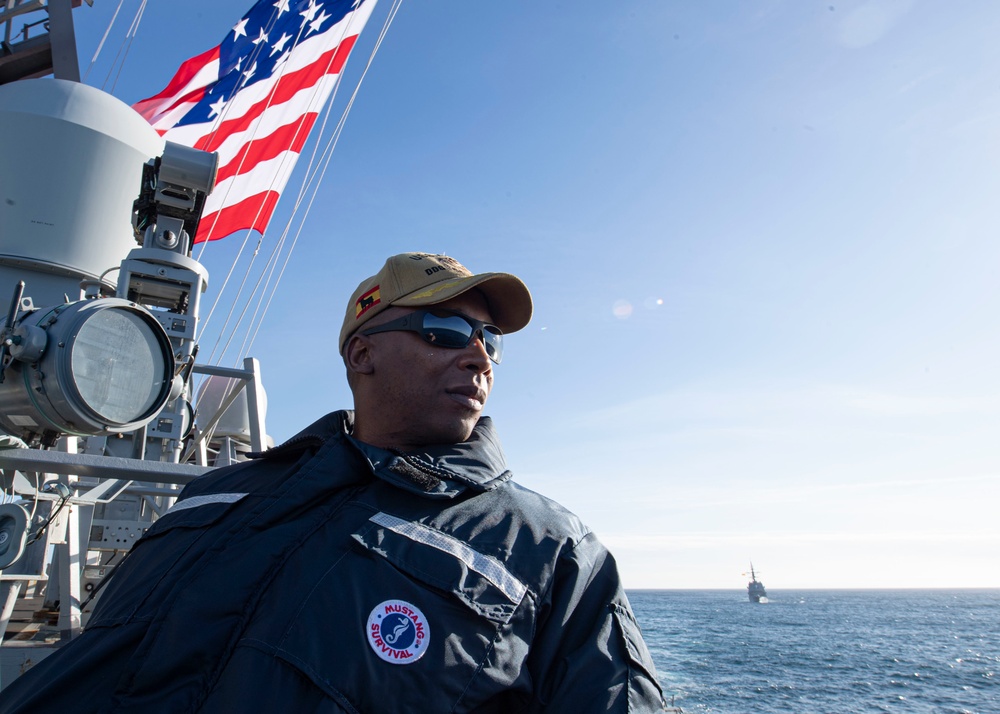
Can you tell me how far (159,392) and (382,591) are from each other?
6.99ft

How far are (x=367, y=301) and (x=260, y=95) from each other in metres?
12.1

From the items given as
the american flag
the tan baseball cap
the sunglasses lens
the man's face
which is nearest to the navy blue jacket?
the man's face

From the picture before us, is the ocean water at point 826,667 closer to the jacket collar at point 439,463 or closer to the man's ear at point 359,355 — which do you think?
the man's ear at point 359,355

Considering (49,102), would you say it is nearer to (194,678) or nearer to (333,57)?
(194,678)

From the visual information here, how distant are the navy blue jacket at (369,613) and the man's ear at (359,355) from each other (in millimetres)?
462

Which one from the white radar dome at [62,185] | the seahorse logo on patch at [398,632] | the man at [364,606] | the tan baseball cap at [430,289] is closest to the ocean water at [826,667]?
the white radar dome at [62,185]

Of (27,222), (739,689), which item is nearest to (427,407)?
(27,222)

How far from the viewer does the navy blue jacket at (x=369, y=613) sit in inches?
48.5

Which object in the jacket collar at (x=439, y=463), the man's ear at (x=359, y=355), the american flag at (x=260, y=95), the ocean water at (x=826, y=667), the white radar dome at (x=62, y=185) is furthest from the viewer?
the ocean water at (x=826, y=667)

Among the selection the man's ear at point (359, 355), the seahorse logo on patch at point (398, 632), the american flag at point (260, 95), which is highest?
the american flag at point (260, 95)

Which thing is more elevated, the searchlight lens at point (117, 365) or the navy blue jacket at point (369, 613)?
the searchlight lens at point (117, 365)

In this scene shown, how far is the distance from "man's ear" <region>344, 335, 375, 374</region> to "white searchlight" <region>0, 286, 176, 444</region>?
1.25 metres

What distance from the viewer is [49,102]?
5.75 m

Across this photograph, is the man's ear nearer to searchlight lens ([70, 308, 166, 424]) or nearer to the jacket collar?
the jacket collar
